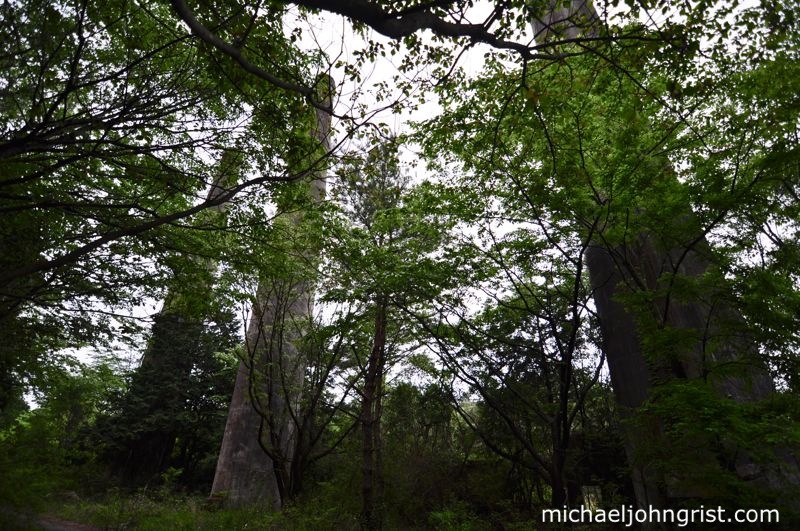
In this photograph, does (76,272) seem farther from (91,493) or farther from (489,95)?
(91,493)

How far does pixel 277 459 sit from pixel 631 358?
7.76 meters

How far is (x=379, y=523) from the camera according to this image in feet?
26.6

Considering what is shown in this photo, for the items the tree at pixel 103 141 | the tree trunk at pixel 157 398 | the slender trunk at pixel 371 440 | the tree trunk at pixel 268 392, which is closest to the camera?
the tree at pixel 103 141

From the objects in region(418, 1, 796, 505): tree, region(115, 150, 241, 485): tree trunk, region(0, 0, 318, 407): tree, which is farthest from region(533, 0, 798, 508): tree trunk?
region(115, 150, 241, 485): tree trunk

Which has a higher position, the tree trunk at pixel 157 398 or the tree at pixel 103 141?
the tree at pixel 103 141

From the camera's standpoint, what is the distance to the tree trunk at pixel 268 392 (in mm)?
9539

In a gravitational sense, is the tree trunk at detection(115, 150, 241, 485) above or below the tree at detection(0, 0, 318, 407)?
below

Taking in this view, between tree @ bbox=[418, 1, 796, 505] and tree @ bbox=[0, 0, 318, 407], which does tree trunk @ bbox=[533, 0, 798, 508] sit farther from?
tree @ bbox=[0, 0, 318, 407]

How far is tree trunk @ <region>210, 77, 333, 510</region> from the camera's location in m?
9.54

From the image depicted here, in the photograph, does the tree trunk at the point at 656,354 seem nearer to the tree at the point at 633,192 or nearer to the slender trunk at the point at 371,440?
the tree at the point at 633,192

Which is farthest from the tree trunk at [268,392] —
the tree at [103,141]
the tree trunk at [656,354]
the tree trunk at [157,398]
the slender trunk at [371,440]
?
the tree trunk at [656,354]

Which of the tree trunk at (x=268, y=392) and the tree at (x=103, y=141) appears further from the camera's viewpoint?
the tree trunk at (x=268, y=392)

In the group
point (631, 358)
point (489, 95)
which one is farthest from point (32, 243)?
point (631, 358)

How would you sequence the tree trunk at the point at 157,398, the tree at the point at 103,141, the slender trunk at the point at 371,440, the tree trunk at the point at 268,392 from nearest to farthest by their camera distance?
1. the tree at the point at 103,141
2. the slender trunk at the point at 371,440
3. the tree trunk at the point at 268,392
4. the tree trunk at the point at 157,398
